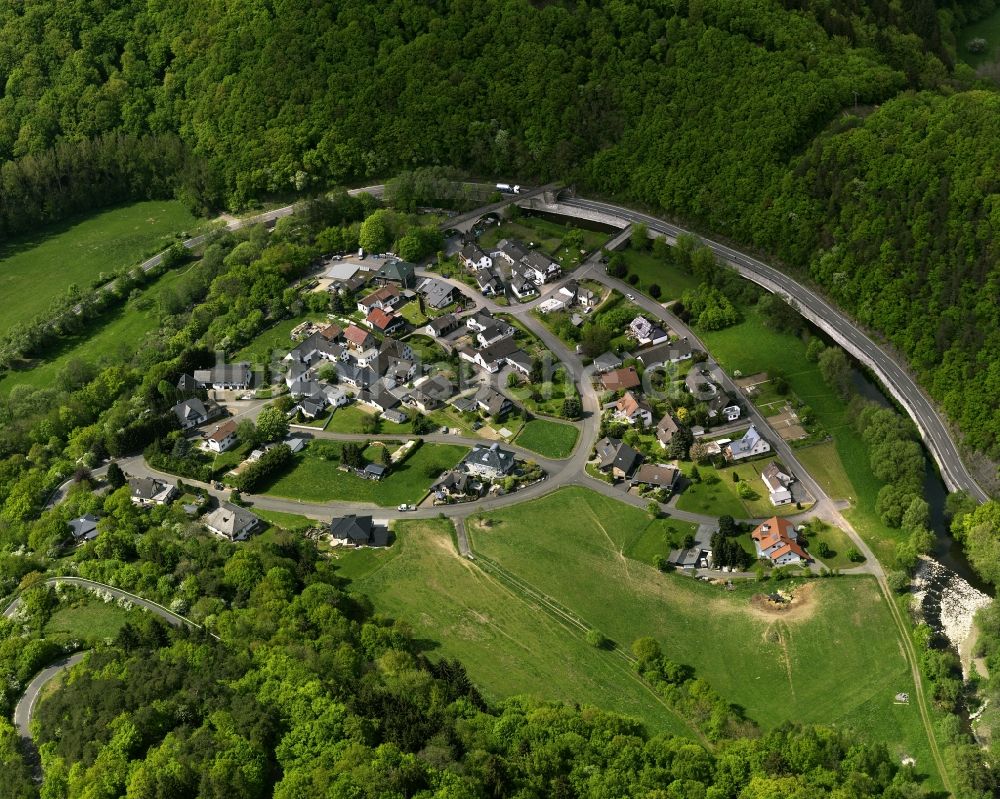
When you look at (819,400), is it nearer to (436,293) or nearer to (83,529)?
(436,293)

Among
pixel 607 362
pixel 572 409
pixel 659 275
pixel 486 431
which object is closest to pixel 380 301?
pixel 486 431

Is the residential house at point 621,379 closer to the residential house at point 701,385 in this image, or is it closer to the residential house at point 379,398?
the residential house at point 701,385

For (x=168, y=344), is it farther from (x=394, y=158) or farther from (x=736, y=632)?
→ (x=736, y=632)

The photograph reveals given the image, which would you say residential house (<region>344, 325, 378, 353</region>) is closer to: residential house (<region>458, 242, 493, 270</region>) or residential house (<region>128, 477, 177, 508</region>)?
residential house (<region>458, 242, 493, 270</region>)

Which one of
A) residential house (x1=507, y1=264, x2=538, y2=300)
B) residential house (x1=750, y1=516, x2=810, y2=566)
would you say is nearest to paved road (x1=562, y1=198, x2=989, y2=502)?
residential house (x1=750, y1=516, x2=810, y2=566)

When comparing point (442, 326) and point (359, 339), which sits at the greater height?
point (442, 326)
